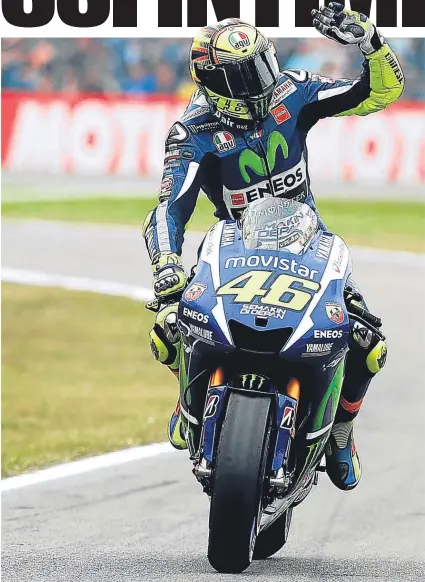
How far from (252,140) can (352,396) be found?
1.16 meters

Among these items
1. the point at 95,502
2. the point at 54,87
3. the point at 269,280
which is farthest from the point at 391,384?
the point at 54,87

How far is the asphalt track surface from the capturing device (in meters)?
5.20

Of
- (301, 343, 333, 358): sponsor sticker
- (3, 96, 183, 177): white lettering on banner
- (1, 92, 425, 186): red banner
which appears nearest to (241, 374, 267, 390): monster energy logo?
(301, 343, 333, 358): sponsor sticker

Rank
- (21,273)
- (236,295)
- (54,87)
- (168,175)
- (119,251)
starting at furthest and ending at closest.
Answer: (54,87) < (119,251) < (21,273) < (168,175) < (236,295)

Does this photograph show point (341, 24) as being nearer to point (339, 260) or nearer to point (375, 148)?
point (339, 260)

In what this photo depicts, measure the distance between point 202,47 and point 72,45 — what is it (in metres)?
23.0

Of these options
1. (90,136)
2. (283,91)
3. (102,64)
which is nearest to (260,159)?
(283,91)

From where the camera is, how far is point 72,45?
1097 inches

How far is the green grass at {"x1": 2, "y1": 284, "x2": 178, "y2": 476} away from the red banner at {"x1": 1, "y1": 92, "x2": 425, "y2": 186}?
11.2 metres

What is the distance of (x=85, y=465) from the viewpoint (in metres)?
7.64

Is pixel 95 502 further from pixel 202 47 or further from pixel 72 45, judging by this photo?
pixel 72 45

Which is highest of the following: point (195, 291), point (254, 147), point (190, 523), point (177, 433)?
point (254, 147)

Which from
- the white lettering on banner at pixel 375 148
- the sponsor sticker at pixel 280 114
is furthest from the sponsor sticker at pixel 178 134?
the white lettering on banner at pixel 375 148

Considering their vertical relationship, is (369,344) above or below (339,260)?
below
